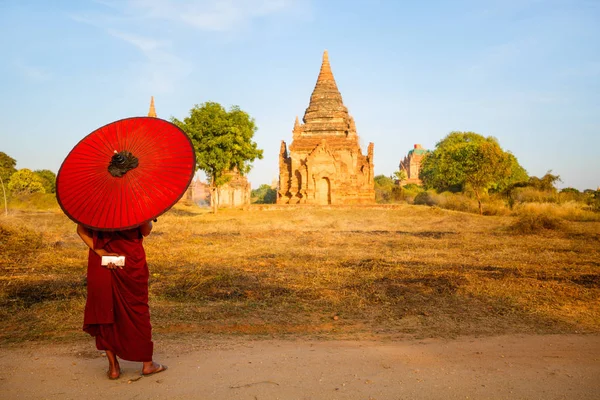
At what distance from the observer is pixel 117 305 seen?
144 inches

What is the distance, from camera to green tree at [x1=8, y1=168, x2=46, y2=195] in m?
37.6

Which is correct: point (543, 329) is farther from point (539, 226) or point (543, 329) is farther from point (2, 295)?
point (539, 226)

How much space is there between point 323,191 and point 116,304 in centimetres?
2884

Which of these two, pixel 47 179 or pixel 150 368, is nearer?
pixel 150 368

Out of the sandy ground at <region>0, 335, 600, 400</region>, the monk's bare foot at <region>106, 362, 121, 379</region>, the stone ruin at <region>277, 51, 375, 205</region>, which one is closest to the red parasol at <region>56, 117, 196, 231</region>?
the monk's bare foot at <region>106, 362, 121, 379</region>

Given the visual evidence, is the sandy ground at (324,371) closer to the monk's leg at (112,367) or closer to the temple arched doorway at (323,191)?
the monk's leg at (112,367)

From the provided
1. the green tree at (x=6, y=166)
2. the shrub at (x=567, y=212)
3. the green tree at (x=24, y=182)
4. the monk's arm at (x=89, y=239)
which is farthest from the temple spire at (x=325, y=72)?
the monk's arm at (x=89, y=239)

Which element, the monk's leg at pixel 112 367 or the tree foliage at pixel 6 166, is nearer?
the monk's leg at pixel 112 367

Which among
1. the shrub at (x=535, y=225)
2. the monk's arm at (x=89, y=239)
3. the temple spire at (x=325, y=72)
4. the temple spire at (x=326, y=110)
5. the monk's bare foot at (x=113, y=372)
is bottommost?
the monk's bare foot at (x=113, y=372)

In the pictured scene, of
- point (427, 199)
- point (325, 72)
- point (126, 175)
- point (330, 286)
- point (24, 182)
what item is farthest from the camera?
point (427, 199)

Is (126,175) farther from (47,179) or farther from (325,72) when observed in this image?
(47,179)

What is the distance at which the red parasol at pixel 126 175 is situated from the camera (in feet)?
11.4

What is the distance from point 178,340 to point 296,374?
5.18 feet

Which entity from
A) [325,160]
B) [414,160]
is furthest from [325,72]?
[414,160]
